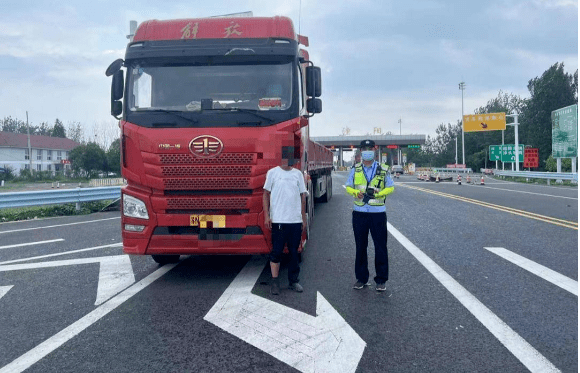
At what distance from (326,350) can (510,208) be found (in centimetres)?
1287

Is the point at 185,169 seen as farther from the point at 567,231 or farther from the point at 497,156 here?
the point at 497,156

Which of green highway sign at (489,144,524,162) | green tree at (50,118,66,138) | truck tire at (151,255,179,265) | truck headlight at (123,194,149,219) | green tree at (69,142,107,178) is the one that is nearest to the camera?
truck headlight at (123,194,149,219)

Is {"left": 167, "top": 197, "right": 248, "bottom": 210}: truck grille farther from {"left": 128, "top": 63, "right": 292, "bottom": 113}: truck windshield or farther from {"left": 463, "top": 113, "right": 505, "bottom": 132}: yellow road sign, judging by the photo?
{"left": 463, "top": 113, "right": 505, "bottom": 132}: yellow road sign

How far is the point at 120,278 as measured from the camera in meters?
6.53

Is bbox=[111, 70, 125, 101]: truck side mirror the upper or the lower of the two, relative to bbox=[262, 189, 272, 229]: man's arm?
upper

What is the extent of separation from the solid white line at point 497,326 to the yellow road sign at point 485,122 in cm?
4956

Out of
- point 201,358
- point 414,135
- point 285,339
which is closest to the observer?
point 201,358

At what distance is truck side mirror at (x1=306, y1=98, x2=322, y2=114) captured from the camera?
21.9ft

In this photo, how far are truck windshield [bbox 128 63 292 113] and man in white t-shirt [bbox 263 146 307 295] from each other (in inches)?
35.0

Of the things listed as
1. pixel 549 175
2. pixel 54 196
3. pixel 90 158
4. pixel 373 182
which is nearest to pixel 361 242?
pixel 373 182

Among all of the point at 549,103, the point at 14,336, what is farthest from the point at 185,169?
the point at 549,103

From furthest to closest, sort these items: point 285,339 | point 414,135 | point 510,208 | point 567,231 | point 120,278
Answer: point 414,135, point 510,208, point 567,231, point 120,278, point 285,339

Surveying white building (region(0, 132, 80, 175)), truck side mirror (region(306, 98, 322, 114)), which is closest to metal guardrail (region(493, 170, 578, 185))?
truck side mirror (region(306, 98, 322, 114))

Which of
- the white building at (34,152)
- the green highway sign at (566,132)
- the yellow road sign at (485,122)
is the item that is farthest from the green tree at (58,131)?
the green highway sign at (566,132)
